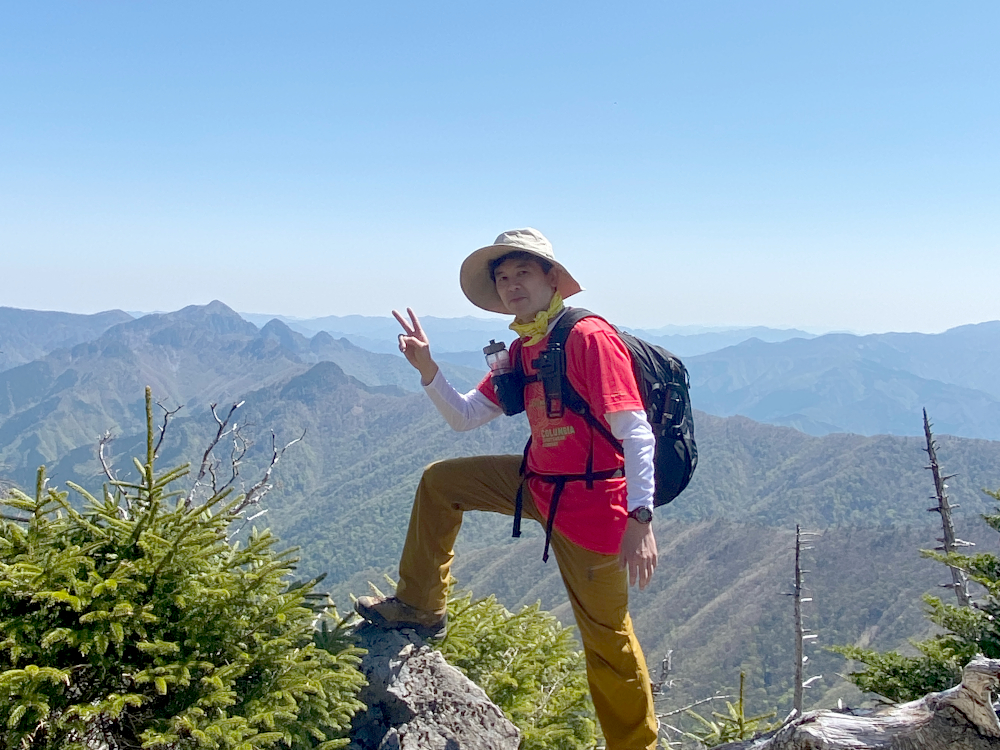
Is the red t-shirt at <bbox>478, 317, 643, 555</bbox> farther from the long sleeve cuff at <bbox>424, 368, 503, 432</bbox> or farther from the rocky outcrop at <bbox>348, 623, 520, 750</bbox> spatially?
the rocky outcrop at <bbox>348, 623, 520, 750</bbox>

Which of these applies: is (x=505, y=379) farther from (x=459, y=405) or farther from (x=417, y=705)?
(x=417, y=705)

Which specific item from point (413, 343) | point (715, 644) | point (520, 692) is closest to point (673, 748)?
point (520, 692)

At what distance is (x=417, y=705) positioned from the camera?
5773mm

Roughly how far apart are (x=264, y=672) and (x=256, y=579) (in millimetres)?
692

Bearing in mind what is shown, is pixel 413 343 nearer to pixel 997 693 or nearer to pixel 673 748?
pixel 997 693

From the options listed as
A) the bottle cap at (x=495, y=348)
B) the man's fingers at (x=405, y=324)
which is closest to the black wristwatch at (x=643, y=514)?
the bottle cap at (x=495, y=348)

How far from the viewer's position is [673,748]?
28.1 ft

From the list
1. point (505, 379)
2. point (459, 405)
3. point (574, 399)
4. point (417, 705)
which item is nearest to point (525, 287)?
point (505, 379)

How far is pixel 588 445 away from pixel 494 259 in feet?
6.05

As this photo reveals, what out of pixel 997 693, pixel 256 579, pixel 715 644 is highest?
pixel 256 579

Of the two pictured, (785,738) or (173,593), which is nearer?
(785,738)

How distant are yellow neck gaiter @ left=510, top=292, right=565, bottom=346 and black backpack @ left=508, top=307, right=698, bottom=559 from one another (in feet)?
0.43

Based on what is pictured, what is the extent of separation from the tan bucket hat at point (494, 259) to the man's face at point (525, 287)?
0.13 m

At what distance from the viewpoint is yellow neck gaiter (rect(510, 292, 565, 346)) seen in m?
5.44
